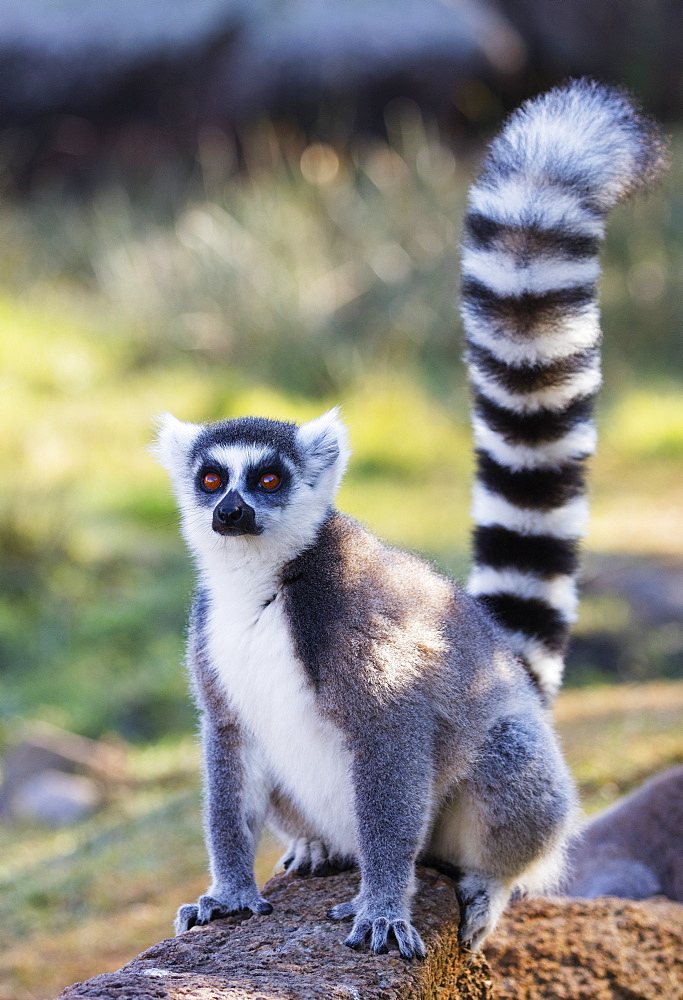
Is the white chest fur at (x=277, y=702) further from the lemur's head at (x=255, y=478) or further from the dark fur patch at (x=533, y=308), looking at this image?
the dark fur patch at (x=533, y=308)

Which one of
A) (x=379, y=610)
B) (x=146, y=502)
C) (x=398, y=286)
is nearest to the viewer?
(x=379, y=610)

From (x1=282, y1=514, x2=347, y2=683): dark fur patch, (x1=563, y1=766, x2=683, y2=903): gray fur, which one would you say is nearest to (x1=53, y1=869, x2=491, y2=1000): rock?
(x1=282, y1=514, x2=347, y2=683): dark fur patch

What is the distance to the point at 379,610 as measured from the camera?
9.09 ft

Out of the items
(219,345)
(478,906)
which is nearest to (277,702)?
(478,906)

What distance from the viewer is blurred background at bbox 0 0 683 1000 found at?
5.70m

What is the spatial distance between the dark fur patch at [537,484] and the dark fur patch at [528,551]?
106 millimetres

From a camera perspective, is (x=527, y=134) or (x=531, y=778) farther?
(x=527, y=134)

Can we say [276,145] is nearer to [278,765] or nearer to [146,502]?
[146,502]

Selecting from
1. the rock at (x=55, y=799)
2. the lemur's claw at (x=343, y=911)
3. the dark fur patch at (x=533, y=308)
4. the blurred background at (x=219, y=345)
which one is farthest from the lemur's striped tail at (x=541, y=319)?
the rock at (x=55, y=799)

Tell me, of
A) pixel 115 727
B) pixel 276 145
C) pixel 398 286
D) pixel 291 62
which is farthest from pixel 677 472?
pixel 291 62

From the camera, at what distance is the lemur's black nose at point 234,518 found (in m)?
2.76

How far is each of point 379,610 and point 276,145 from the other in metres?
12.7

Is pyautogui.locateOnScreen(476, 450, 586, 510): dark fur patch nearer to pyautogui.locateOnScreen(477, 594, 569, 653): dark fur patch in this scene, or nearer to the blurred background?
pyautogui.locateOnScreen(477, 594, 569, 653): dark fur patch

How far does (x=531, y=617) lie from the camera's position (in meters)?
3.44
